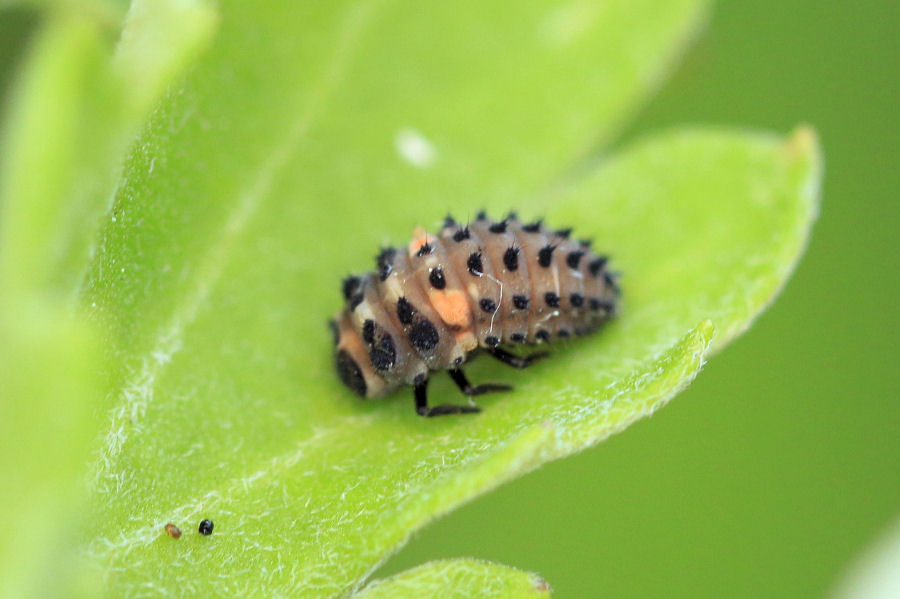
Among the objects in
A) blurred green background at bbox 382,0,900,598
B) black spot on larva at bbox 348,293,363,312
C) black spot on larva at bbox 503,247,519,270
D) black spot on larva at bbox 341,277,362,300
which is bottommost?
blurred green background at bbox 382,0,900,598

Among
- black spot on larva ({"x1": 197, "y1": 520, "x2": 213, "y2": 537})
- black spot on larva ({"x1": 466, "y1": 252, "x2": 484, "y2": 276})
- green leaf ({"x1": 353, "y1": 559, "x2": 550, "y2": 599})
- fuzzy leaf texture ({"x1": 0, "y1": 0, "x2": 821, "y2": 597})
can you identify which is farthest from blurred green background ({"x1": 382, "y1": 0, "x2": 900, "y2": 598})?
green leaf ({"x1": 353, "y1": 559, "x2": 550, "y2": 599})

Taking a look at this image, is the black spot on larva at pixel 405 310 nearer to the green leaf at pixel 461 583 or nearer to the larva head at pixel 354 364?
the larva head at pixel 354 364

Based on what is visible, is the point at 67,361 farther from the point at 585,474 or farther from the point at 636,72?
the point at 585,474

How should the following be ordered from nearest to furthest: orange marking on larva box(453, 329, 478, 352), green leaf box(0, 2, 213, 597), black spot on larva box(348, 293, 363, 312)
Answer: green leaf box(0, 2, 213, 597) → black spot on larva box(348, 293, 363, 312) → orange marking on larva box(453, 329, 478, 352)

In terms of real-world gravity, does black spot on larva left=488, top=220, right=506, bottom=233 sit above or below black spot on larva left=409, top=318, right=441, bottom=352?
above

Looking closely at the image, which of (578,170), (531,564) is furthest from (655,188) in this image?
(531,564)

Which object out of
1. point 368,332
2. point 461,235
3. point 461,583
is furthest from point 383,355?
point 461,583

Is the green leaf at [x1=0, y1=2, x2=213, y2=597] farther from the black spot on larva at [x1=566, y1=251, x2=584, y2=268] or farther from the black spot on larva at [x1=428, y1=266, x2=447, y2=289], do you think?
the black spot on larva at [x1=566, y1=251, x2=584, y2=268]

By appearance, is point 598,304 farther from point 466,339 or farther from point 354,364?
point 354,364
